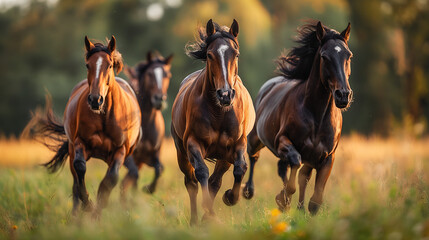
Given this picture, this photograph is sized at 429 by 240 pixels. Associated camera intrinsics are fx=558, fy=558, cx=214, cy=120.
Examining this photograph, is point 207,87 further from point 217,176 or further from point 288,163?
point 288,163

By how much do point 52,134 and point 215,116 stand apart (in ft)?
14.0

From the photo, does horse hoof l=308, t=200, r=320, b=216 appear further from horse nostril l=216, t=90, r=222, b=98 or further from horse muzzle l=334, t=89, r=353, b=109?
horse nostril l=216, t=90, r=222, b=98

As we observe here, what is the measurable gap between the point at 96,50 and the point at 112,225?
3.25m

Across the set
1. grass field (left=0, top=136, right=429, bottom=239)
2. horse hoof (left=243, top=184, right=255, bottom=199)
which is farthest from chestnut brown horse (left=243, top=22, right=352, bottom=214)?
horse hoof (left=243, top=184, right=255, bottom=199)

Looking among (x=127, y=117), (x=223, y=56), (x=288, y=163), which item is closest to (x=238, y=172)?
(x=288, y=163)

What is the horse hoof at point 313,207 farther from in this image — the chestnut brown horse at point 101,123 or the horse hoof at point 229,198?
the chestnut brown horse at point 101,123

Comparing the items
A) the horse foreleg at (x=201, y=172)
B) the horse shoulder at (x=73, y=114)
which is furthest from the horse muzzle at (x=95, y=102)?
the horse foreleg at (x=201, y=172)

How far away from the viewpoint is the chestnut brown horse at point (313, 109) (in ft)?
22.1

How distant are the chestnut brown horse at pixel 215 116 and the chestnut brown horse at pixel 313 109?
0.65 metres

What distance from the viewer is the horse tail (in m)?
9.52

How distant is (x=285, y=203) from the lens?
23.5 ft

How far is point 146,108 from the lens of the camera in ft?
35.4

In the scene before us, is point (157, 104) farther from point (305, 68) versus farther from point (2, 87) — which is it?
point (2, 87)

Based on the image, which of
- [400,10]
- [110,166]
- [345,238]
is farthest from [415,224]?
[400,10]
